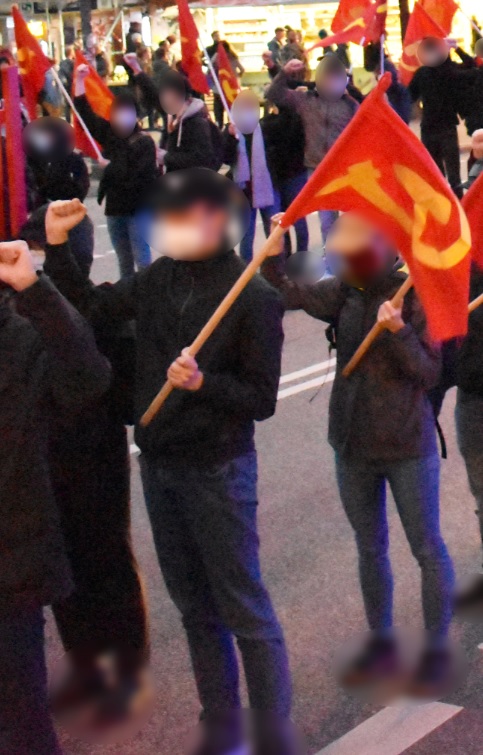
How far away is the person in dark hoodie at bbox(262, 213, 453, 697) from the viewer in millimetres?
3943

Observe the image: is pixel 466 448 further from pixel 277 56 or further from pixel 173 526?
pixel 277 56

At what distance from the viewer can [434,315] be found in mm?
3398

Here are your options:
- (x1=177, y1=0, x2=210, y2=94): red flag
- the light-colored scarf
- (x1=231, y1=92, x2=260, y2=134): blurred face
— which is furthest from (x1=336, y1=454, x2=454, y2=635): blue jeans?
(x1=231, y1=92, x2=260, y2=134): blurred face

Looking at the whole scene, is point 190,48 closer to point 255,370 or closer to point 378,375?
point 378,375

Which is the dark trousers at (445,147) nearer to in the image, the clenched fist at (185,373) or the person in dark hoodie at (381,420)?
the person in dark hoodie at (381,420)

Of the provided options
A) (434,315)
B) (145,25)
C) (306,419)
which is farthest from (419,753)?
(145,25)

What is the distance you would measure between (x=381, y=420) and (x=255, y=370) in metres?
0.62

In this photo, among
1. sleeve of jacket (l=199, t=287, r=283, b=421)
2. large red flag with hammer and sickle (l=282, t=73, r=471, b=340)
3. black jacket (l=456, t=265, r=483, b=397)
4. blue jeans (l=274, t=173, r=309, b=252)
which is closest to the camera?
large red flag with hammer and sickle (l=282, t=73, r=471, b=340)

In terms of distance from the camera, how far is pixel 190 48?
10867 millimetres

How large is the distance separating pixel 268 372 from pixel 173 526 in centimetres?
52

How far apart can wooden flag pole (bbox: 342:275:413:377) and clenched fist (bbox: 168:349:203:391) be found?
0.69 metres

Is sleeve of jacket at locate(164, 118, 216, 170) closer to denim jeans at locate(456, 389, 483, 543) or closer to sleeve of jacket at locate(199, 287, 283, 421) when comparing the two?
denim jeans at locate(456, 389, 483, 543)

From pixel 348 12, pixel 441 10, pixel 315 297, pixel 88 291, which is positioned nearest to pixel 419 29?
pixel 441 10

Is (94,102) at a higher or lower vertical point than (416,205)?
lower
